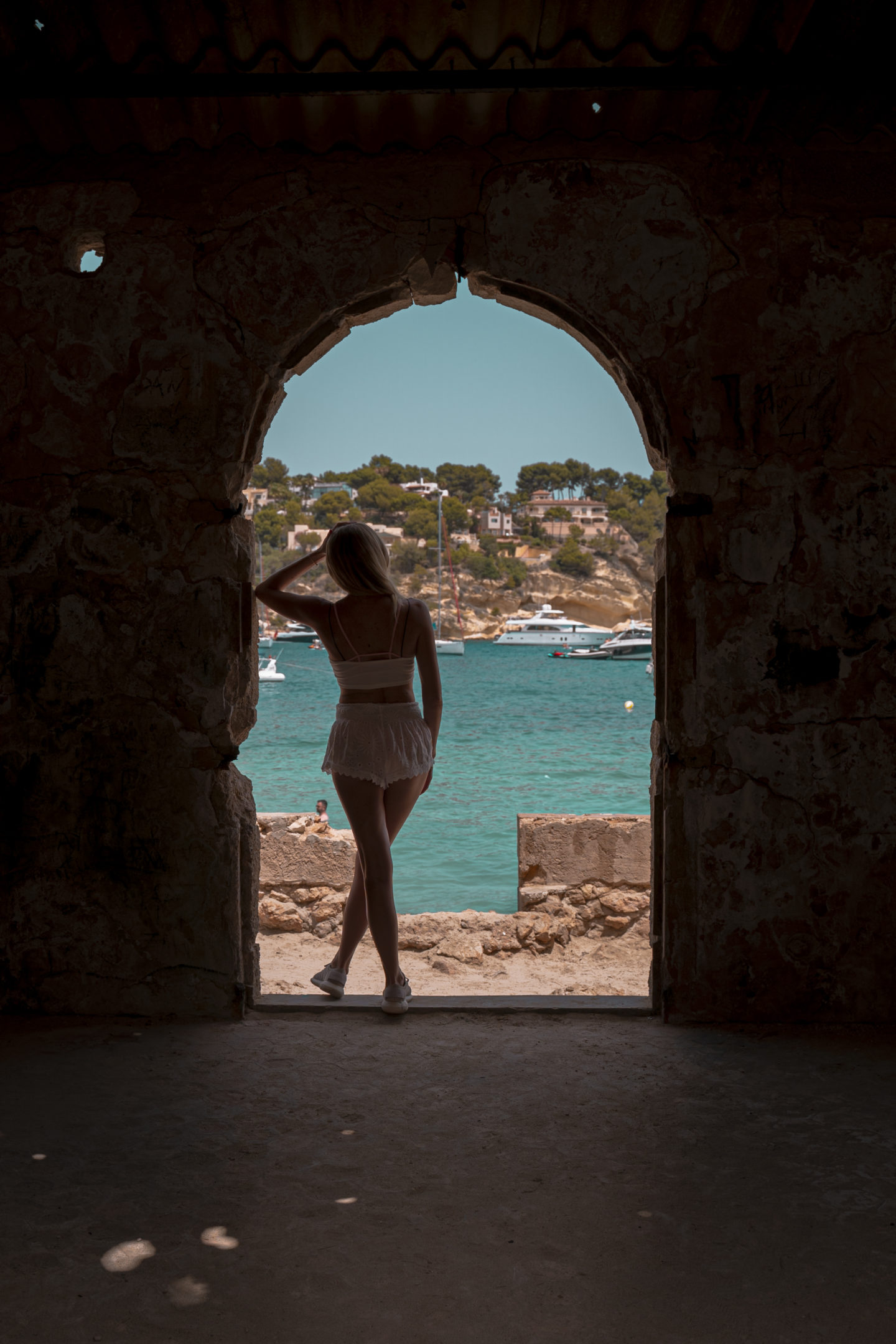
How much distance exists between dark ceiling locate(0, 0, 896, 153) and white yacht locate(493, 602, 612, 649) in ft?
186

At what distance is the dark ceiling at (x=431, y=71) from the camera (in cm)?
254

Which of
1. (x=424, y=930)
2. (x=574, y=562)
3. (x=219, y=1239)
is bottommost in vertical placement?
(x=424, y=930)

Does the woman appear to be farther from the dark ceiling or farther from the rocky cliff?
the rocky cliff

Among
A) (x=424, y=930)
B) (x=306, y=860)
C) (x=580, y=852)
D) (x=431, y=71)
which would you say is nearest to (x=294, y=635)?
(x=306, y=860)

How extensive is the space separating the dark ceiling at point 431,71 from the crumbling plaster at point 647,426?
0.10 metres

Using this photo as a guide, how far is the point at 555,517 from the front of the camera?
71500 mm

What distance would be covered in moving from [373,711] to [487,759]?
2617cm

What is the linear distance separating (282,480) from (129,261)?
78934 mm

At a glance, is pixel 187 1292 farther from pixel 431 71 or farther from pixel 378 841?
pixel 431 71

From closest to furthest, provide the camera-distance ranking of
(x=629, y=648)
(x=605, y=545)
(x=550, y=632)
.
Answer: (x=629, y=648), (x=550, y=632), (x=605, y=545)

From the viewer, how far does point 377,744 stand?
129 inches

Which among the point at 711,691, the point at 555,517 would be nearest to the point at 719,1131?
the point at 711,691

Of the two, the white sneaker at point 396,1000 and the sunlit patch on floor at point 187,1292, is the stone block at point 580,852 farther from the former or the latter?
the sunlit patch on floor at point 187,1292

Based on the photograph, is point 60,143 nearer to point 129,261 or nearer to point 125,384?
point 129,261
